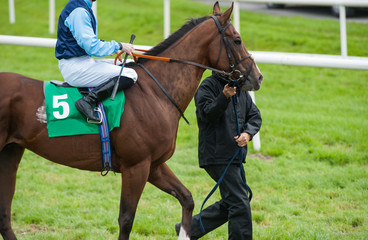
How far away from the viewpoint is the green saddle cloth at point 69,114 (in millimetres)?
4141

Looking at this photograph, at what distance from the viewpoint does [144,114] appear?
4.18 meters

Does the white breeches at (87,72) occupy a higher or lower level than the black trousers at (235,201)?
higher

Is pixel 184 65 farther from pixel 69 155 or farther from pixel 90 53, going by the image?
pixel 69 155

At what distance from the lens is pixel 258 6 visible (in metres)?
15.7

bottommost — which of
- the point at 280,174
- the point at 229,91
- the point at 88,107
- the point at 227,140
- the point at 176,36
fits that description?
the point at 280,174

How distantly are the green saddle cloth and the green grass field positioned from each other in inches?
52.5

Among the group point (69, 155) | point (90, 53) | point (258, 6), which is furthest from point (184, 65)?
point (258, 6)

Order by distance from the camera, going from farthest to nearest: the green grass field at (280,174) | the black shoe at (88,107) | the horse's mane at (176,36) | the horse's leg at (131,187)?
the green grass field at (280,174) → the horse's mane at (176,36) → the horse's leg at (131,187) → the black shoe at (88,107)

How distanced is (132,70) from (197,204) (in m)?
2.14

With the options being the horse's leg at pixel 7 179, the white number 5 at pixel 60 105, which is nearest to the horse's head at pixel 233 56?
the white number 5 at pixel 60 105

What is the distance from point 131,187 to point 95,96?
0.78 m

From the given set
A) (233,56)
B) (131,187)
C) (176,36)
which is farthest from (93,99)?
(233,56)

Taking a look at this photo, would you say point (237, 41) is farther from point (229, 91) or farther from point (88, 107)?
point (88, 107)

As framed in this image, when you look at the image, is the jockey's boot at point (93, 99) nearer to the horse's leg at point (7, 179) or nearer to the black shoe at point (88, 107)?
the black shoe at point (88, 107)
